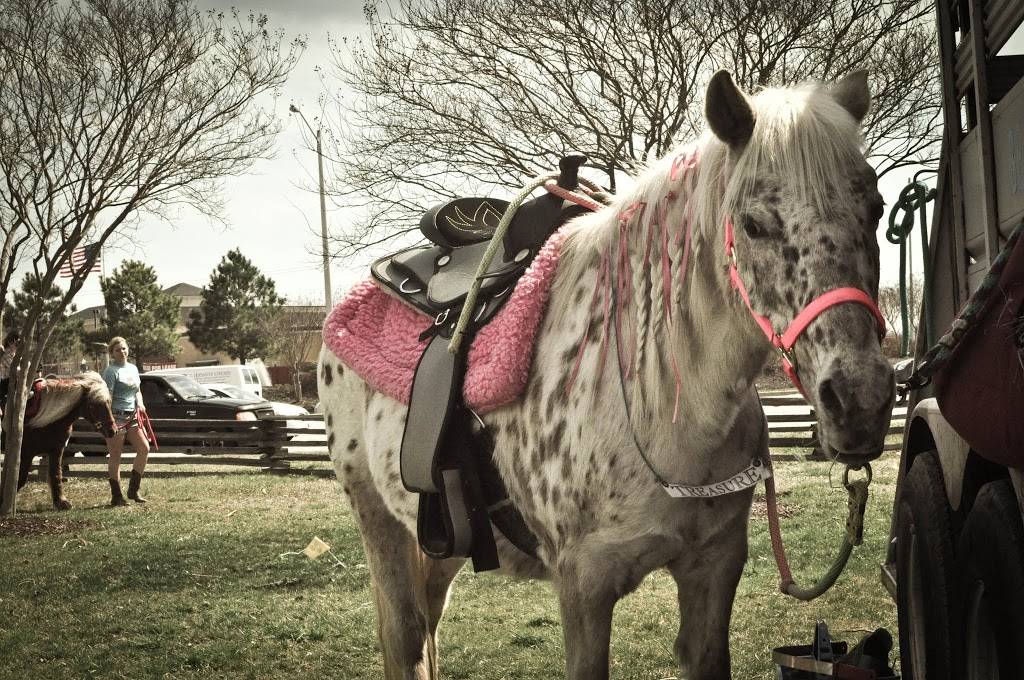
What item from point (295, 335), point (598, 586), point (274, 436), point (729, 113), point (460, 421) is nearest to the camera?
point (729, 113)

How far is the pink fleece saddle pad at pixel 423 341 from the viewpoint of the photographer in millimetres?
2770

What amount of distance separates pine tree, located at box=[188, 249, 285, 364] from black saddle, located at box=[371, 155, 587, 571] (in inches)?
2059

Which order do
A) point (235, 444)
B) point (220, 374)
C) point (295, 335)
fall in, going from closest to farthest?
point (235, 444) < point (220, 374) < point (295, 335)

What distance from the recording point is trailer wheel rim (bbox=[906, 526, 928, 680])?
8.80 feet

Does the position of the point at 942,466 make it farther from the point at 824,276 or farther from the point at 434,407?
the point at 434,407

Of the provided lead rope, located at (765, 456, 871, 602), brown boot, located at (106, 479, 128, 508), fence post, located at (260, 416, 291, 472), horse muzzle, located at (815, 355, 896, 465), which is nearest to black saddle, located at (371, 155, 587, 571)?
lead rope, located at (765, 456, 871, 602)

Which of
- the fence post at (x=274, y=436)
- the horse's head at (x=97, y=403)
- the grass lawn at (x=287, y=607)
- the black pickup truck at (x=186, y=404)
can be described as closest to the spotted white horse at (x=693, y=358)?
the grass lawn at (x=287, y=607)

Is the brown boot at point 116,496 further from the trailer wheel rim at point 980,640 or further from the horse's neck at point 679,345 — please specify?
the trailer wheel rim at point 980,640

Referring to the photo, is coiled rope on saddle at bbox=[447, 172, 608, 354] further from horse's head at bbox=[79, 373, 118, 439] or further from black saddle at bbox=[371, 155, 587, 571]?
horse's head at bbox=[79, 373, 118, 439]

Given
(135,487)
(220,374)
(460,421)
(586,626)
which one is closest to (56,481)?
(135,487)

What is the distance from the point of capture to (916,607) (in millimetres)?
2748

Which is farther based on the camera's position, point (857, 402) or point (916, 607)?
point (916, 607)

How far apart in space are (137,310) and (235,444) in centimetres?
4140

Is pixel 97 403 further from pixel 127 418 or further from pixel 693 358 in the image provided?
pixel 693 358
